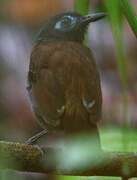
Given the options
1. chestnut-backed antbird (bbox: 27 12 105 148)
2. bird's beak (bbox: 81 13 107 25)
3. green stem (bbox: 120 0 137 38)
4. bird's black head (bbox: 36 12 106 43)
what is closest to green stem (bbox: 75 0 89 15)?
green stem (bbox: 120 0 137 38)

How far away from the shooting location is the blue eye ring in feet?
10.5

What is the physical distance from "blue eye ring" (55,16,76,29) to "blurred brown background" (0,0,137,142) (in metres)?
1.58

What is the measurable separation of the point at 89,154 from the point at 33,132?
13.0 feet

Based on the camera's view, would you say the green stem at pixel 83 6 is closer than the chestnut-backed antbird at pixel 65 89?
Yes

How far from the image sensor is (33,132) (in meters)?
5.34

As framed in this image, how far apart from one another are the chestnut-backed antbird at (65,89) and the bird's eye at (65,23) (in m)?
0.46

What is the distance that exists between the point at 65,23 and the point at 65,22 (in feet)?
0.05

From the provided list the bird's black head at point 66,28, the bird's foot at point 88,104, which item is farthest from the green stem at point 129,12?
the bird's black head at point 66,28

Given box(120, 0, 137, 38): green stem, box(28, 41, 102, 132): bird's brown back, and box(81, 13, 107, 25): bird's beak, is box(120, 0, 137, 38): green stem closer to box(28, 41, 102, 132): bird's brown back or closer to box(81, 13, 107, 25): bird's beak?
box(28, 41, 102, 132): bird's brown back

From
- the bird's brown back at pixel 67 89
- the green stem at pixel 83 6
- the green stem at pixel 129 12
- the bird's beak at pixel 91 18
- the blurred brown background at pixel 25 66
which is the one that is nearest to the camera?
the green stem at pixel 129 12

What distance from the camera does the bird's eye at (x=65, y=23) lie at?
319 centimetres

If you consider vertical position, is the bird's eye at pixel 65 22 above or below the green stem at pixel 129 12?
below

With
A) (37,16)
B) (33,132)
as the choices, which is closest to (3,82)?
(33,132)

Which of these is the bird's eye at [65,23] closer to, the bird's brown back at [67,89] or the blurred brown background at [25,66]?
the bird's brown back at [67,89]
